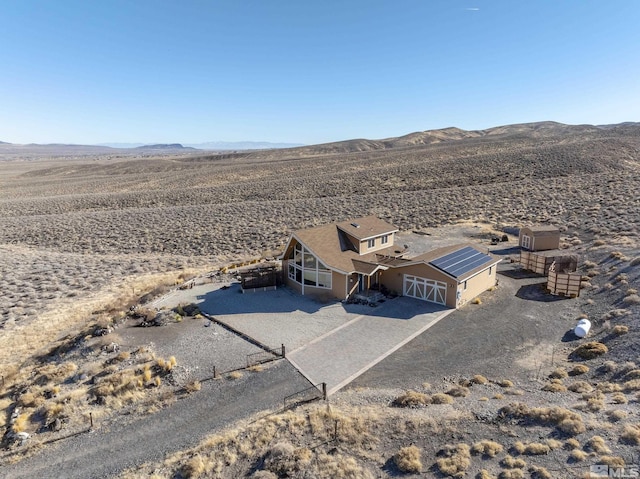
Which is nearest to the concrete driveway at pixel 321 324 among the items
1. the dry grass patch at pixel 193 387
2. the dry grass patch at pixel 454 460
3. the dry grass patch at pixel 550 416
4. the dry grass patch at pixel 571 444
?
the dry grass patch at pixel 193 387

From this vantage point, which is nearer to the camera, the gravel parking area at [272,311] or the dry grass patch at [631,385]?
the dry grass patch at [631,385]

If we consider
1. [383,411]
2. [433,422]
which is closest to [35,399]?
[383,411]

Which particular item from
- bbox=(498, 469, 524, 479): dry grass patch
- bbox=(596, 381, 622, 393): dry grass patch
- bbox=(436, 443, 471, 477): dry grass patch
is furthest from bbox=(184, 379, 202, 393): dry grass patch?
bbox=(596, 381, 622, 393): dry grass patch

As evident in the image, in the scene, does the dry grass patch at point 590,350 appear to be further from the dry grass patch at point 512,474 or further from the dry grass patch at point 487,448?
the dry grass patch at point 512,474

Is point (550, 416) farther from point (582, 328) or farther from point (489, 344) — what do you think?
point (582, 328)

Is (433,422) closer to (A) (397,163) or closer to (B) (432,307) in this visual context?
(B) (432,307)

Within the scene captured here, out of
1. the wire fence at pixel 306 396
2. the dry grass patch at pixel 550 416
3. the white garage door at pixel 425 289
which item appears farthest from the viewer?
the white garage door at pixel 425 289

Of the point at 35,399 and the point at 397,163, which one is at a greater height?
the point at 397,163
